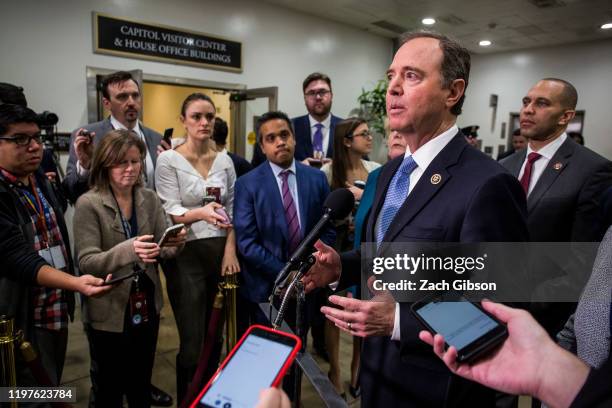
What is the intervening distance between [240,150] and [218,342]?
433 centimetres

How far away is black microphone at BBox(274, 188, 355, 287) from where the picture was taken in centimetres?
109

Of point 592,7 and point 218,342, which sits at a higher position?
point 592,7

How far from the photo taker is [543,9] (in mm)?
6012

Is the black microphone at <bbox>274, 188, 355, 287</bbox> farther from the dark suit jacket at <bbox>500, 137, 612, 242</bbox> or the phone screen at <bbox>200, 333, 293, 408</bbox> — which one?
the dark suit jacket at <bbox>500, 137, 612, 242</bbox>

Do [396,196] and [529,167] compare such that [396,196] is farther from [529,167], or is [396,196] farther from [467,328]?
[529,167]

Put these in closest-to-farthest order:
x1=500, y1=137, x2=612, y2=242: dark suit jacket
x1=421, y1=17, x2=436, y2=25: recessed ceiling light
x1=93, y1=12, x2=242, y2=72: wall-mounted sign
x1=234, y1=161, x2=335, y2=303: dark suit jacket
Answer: x1=500, y1=137, x2=612, y2=242: dark suit jacket < x1=234, y1=161, x2=335, y2=303: dark suit jacket < x1=93, y1=12, x2=242, y2=72: wall-mounted sign < x1=421, y1=17, x2=436, y2=25: recessed ceiling light

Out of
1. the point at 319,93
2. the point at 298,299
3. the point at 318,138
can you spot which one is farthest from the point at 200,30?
the point at 298,299

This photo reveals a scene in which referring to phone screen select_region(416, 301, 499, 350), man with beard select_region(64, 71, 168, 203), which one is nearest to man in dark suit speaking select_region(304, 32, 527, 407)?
phone screen select_region(416, 301, 499, 350)

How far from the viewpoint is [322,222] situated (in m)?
1.12

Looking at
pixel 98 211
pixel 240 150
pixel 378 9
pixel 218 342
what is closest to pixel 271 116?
pixel 98 211

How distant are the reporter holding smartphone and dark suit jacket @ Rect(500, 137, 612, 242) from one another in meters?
1.90

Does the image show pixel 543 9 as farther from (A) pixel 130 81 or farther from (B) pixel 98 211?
(B) pixel 98 211

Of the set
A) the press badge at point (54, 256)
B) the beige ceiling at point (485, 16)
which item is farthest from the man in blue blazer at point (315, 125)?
the beige ceiling at point (485, 16)

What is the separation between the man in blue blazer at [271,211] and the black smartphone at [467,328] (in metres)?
1.42
